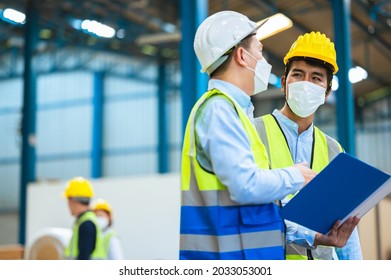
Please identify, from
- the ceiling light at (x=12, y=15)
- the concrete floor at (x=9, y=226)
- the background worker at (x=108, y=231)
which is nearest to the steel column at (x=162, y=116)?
the concrete floor at (x=9, y=226)

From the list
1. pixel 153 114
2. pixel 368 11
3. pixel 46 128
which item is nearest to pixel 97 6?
pixel 153 114

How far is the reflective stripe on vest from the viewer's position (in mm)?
1561

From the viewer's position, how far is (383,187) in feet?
5.35

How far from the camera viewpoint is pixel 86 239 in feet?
11.6

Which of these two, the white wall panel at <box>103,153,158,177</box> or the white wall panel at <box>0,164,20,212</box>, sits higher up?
the white wall panel at <box>103,153,158,177</box>

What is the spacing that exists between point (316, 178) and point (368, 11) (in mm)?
1590

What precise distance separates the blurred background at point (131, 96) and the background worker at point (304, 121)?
0.32 feet

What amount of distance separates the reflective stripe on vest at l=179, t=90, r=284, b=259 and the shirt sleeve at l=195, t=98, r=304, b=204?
4 cm

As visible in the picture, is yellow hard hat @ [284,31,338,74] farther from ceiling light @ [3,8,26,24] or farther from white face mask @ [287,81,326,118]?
ceiling light @ [3,8,26,24]

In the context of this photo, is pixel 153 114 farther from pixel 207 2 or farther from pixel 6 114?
pixel 207 2

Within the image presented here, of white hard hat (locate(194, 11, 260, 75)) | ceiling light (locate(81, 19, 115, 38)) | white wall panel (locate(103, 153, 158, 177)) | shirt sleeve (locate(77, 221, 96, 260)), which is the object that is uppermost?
ceiling light (locate(81, 19, 115, 38))

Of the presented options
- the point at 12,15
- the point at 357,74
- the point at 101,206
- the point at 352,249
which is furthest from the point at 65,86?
the point at 352,249

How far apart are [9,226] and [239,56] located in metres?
16.2

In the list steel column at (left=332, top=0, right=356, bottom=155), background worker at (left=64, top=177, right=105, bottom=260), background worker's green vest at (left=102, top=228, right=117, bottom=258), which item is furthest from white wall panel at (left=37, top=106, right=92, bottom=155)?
steel column at (left=332, top=0, right=356, bottom=155)
